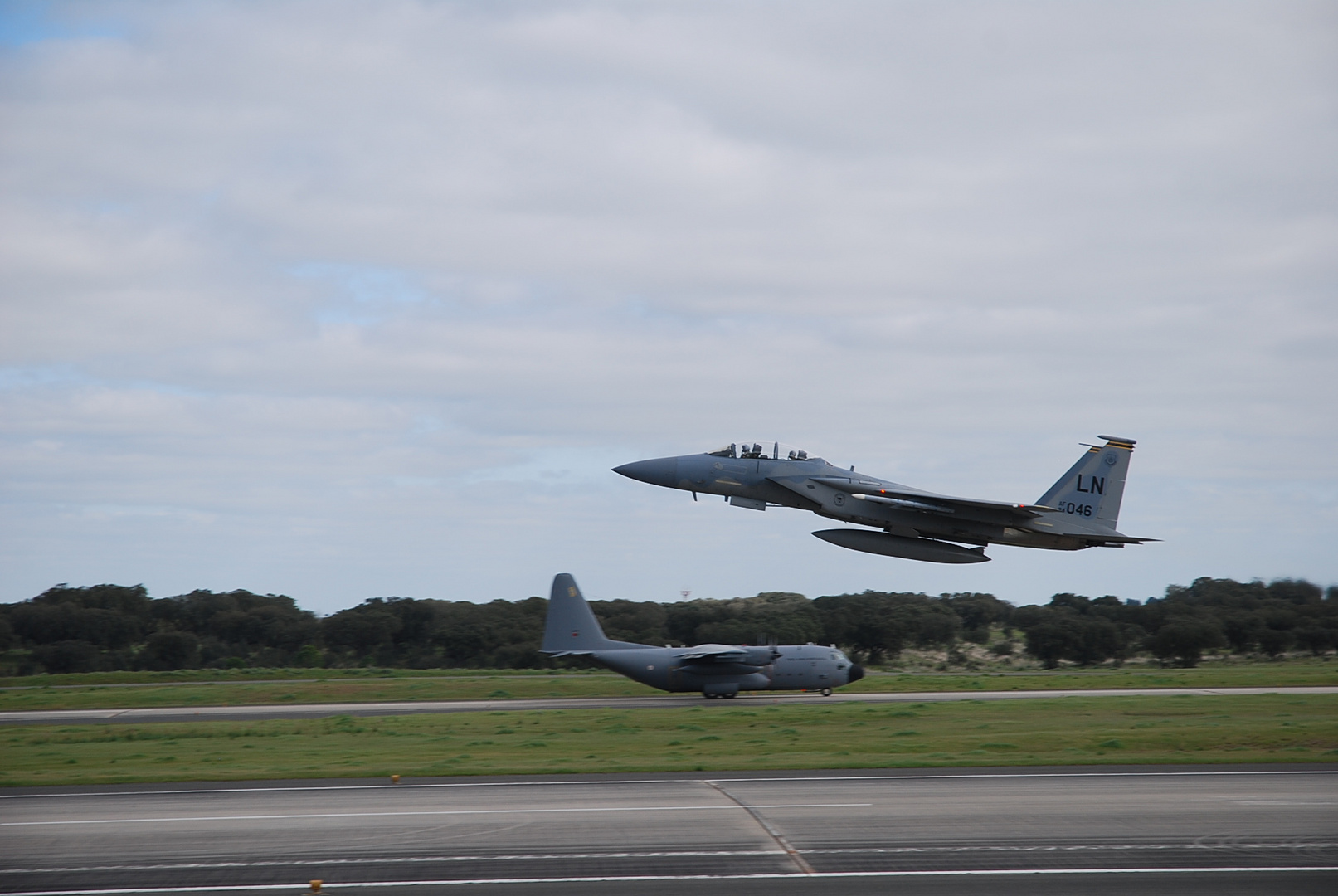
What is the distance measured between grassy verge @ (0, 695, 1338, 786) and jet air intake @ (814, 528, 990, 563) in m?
4.88

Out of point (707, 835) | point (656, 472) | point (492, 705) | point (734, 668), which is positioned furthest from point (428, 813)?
point (734, 668)

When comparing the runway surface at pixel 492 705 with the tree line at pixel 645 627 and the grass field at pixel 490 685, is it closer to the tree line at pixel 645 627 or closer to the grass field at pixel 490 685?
the grass field at pixel 490 685

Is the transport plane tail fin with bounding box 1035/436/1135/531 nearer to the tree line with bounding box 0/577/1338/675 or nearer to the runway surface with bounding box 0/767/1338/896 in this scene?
the runway surface with bounding box 0/767/1338/896

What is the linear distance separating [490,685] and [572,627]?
7.18 m

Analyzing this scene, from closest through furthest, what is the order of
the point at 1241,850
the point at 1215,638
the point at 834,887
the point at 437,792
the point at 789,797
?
1. the point at 834,887
2. the point at 1241,850
3. the point at 789,797
4. the point at 437,792
5. the point at 1215,638

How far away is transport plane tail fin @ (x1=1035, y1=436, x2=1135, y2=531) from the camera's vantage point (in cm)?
3628

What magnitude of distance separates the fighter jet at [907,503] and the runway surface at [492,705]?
641cm

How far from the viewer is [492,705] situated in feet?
135

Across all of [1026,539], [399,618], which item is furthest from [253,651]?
[1026,539]

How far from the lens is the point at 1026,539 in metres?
36.3

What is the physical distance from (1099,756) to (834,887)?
12774 millimetres

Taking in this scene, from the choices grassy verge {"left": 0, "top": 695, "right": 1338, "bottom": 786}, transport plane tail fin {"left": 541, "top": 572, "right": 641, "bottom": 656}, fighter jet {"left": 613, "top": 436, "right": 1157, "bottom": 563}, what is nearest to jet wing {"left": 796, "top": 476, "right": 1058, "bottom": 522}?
fighter jet {"left": 613, "top": 436, "right": 1157, "bottom": 563}

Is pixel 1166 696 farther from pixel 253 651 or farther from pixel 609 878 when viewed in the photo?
pixel 253 651

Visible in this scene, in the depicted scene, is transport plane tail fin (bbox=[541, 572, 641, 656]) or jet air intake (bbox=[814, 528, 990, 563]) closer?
jet air intake (bbox=[814, 528, 990, 563])
